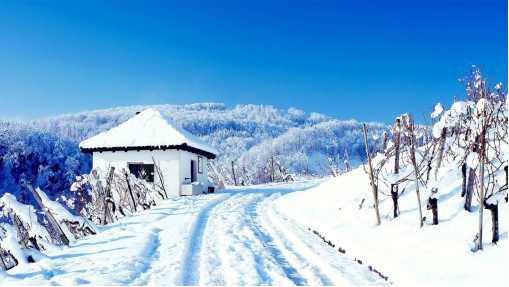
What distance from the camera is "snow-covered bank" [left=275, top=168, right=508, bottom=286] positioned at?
3.53 meters

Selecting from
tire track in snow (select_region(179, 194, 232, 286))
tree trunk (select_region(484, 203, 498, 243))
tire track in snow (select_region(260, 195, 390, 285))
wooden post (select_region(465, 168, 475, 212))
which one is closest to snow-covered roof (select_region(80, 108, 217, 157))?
tire track in snow (select_region(179, 194, 232, 286))

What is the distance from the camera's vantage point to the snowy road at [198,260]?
3760 millimetres

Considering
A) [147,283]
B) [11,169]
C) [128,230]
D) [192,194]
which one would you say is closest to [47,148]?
[11,169]

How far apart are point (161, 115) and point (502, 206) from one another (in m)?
17.5

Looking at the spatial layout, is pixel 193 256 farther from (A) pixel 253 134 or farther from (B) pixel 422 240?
(A) pixel 253 134

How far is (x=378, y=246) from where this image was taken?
481cm

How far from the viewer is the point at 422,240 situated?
4594 mm

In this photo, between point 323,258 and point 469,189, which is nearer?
point 323,258

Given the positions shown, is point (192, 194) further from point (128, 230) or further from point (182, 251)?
point (182, 251)

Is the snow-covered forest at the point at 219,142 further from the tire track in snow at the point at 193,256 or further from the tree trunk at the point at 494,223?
the tire track in snow at the point at 193,256

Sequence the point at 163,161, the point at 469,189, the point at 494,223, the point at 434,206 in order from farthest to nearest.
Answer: the point at 163,161
the point at 434,206
the point at 469,189
the point at 494,223

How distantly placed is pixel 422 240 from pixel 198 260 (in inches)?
136

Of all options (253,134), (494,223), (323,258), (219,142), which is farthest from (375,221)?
(253,134)

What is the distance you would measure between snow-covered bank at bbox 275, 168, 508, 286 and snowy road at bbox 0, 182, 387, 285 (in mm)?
317
